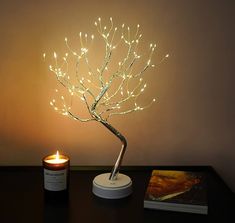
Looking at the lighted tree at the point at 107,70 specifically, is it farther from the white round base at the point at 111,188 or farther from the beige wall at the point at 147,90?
the white round base at the point at 111,188

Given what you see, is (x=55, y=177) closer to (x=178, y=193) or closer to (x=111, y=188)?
(x=111, y=188)

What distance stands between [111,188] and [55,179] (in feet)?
0.58

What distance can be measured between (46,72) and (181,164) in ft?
2.12

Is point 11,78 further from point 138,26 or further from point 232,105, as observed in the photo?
point 232,105

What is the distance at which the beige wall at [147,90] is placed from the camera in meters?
1.18

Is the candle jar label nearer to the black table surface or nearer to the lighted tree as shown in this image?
the black table surface

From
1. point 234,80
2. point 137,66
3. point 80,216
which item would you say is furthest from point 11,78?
point 234,80

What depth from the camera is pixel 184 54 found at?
1.21 meters

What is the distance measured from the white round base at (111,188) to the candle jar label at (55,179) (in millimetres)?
107

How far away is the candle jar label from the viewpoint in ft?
3.24

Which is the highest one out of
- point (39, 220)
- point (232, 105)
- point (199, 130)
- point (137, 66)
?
point (137, 66)

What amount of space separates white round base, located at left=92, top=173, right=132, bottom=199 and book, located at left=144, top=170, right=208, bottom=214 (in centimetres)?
8

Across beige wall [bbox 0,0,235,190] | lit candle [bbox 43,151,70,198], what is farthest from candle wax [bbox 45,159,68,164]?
beige wall [bbox 0,0,235,190]

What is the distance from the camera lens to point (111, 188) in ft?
3.30
